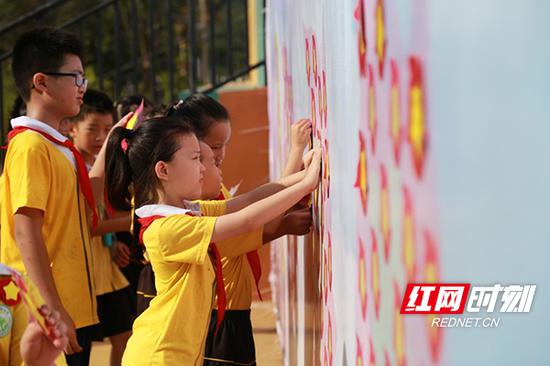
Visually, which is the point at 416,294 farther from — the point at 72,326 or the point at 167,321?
the point at 72,326

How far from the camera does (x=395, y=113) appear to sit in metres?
1.61

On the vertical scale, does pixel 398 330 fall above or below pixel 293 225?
above

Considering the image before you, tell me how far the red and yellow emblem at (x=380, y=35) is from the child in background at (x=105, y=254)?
316 cm

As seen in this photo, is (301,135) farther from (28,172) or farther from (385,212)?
(385,212)

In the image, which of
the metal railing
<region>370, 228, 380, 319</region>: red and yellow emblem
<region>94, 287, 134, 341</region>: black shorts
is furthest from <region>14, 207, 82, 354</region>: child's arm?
the metal railing

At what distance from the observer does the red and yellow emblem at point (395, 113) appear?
1586 millimetres

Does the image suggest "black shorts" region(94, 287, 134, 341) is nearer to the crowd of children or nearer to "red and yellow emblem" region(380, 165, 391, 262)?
the crowd of children

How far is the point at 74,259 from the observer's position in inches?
152

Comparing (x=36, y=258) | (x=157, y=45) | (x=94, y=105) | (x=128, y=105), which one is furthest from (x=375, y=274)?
(x=157, y=45)

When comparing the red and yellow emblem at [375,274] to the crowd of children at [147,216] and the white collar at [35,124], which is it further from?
the white collar at [35,124]

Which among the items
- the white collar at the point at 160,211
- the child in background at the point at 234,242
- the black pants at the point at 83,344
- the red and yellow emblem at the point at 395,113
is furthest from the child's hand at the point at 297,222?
the red and yellow emblem at the point at 395,113

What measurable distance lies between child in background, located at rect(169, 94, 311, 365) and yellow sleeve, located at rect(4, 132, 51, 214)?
0.51 meters


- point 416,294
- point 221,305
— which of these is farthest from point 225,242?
point 416,294

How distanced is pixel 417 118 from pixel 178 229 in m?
1.61
